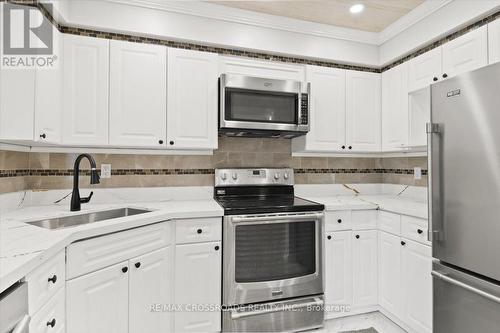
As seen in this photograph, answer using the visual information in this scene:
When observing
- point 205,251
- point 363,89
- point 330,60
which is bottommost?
point 205,251

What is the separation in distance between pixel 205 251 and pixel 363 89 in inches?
82.5

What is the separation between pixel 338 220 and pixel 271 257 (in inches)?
24.8

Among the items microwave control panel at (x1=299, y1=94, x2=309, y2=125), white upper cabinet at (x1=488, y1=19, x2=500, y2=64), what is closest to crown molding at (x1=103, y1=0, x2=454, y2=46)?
white upper cabinet at (x1=488, y1=19, x2=500, y2=64)

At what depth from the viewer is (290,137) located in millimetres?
2574

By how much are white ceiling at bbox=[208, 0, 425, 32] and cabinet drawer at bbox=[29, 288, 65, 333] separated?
85.4 inches

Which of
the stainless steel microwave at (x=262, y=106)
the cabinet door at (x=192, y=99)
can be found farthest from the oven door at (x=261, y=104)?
the cabinet door at (x=192, y=99)

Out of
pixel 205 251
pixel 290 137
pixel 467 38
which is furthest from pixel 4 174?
pixel 467 38

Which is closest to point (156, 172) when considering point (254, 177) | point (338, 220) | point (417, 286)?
point (254, 177)

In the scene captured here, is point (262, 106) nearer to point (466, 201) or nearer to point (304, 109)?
point (304, 109)

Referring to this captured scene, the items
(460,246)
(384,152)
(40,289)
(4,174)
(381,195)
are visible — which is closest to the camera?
(40,289)

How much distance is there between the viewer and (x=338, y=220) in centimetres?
213

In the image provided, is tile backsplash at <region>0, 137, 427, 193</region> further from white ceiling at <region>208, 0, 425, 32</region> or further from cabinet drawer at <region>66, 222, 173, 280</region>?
white ceiling at <region>208, 0, 425, 32</region>

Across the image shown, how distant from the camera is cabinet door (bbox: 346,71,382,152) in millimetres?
2549

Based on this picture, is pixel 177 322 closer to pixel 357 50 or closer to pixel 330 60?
pixel 330 60
